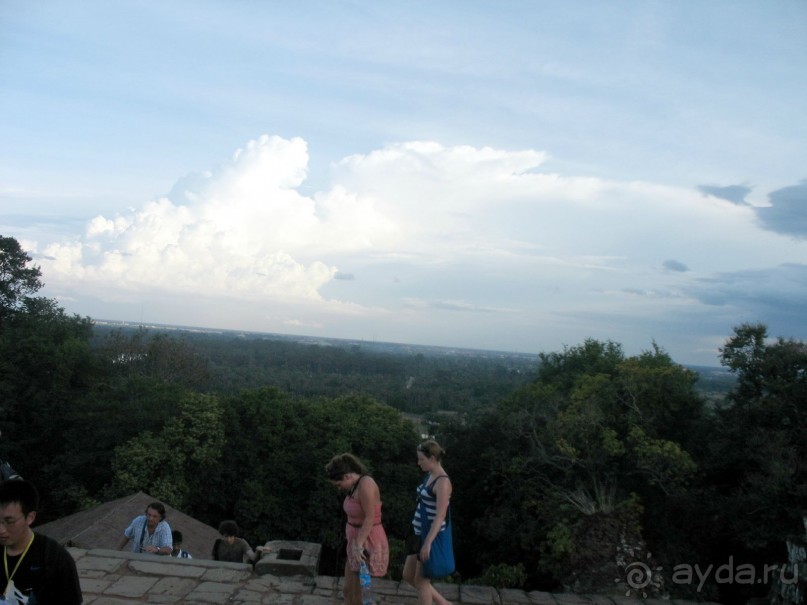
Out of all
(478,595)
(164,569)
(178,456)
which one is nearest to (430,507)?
(478,595)

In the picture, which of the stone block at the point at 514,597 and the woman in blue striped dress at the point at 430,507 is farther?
the stone block at the point at 514,597

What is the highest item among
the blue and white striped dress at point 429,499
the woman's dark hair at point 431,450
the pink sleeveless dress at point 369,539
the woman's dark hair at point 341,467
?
the woman's dark hair at point 431,450

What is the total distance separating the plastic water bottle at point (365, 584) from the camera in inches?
168

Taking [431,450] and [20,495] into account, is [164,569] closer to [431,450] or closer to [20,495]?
[431,450]

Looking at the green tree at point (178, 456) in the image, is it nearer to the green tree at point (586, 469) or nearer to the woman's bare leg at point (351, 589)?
the green tree at point (586, 469)

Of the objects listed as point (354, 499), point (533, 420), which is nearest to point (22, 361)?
point (533, 420)

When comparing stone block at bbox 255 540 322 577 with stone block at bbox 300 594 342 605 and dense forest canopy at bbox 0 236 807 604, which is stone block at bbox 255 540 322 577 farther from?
dense forest canopy at bbox 0 236 807 604

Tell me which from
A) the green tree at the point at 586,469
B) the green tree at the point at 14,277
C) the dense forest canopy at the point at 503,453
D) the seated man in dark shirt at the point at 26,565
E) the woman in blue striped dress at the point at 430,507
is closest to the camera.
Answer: the seated man in dark shirt at the point at 26,565

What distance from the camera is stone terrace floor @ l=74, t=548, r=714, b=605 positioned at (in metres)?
4.79

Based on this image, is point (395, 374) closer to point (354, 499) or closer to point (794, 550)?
point (794, 550)

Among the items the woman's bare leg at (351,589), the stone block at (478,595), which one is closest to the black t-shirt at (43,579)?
the woman's bare leg at (351,589)

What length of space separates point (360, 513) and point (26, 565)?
7.36ft

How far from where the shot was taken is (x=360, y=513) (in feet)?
13.8

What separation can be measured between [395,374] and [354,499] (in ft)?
233
